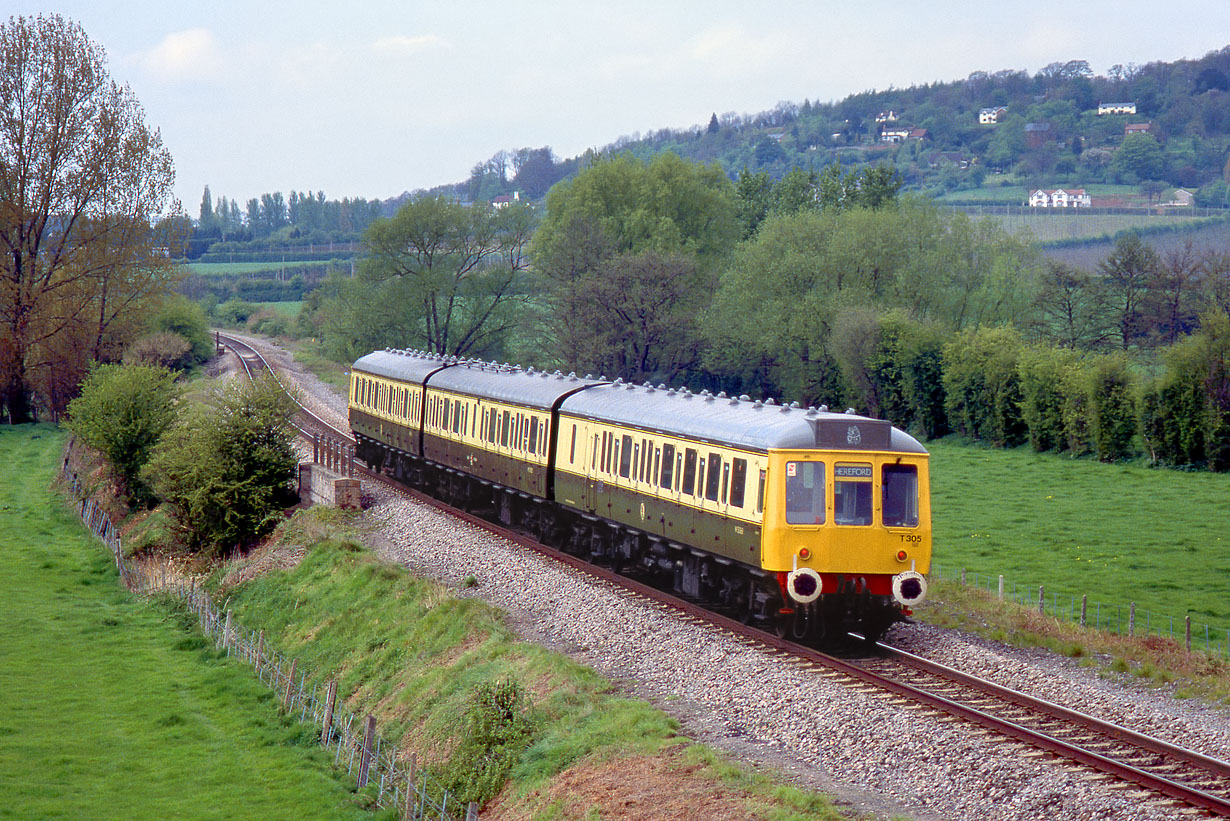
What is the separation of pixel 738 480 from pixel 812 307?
1513 inches

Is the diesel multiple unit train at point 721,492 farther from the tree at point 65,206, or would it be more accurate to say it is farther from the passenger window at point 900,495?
the tree at point 65,206

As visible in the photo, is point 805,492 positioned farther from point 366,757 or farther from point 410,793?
point 366,757

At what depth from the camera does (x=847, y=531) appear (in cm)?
1625

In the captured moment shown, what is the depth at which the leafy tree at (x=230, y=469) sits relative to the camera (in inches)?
1196

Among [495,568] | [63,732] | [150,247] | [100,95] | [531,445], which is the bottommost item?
[63,732]

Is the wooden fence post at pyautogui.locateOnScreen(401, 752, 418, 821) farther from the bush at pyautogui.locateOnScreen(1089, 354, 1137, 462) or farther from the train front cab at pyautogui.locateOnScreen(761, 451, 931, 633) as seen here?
the bush at pyautogui.locateOnScreen(1089, 354, 1137, 462)

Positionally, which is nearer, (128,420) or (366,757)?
(366,757)

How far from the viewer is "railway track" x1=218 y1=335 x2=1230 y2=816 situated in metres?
11.0

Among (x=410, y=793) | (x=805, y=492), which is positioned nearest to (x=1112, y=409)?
(x=805, y=492)

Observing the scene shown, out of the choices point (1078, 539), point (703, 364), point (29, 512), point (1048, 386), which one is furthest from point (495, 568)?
point (703, 364)

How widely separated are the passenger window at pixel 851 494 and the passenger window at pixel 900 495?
22 cm

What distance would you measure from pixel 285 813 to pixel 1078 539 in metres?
21.9

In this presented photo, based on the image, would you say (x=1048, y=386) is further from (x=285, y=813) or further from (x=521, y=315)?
(x=285, y=813)

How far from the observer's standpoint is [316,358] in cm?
7844
